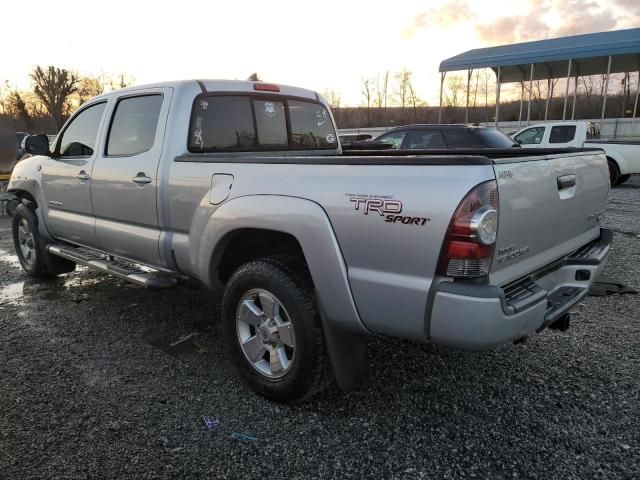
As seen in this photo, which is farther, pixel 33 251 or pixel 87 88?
pixel 87 88

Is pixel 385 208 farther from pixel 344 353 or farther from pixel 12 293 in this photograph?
pixel 12 293

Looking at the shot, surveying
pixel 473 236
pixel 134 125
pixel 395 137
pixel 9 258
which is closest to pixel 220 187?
pixel 134 125

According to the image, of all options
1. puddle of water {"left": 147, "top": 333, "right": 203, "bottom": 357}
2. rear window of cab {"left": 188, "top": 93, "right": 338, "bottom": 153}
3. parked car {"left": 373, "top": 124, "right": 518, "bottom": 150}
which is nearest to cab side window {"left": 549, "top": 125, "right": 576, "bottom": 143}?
parked car {"left": 373, "top": 124, "right": 518, "bottom": 150}

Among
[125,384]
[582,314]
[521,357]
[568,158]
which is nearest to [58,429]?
[125,384]

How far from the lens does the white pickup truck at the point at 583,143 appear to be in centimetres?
1305

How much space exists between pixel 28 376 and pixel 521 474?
3.17 metres

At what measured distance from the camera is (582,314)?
172 inches

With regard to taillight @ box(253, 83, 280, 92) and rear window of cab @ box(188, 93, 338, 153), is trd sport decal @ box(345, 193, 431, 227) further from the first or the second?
taillight @ box(253, 83, 280, 92)

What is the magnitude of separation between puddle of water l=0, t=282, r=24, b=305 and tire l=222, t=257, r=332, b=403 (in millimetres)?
3211

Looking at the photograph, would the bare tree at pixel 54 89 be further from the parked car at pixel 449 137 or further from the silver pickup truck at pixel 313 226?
the silver pickup truck at pixel 313 226

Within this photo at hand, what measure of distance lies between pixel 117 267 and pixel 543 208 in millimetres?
3249

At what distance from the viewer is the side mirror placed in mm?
4805

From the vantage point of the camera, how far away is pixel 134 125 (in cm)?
407

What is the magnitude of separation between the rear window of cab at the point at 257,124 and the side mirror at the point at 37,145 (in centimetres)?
215
